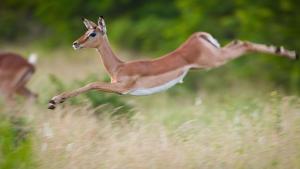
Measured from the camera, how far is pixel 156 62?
9328 millimetres

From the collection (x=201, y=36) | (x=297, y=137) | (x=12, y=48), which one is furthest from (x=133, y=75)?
(x=12, y=48)

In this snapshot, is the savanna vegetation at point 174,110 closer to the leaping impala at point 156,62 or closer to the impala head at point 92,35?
the leaping impala at point 156,62

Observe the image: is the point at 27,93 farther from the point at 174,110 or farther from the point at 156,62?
the point at 156,62

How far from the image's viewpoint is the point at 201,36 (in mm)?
9633

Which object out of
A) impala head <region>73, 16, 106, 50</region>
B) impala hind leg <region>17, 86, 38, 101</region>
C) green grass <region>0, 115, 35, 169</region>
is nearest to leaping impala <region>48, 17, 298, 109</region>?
impala head <region>73, 16, 106, 50</region>

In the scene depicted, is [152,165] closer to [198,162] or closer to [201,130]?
[198,162]

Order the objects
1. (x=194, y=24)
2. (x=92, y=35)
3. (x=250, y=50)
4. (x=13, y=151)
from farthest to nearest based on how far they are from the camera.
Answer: (x=194, y=24), (x=250, y=50), (x=92, y=35), (x=13, y=151)

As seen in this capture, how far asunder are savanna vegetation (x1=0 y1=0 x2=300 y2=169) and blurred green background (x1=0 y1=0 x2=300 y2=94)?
0.09ft

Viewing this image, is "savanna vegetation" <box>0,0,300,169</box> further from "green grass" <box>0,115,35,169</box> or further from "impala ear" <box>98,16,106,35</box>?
"impala ear" <box>98,16,106,35</box>

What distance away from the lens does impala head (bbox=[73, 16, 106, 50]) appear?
8.98 metres

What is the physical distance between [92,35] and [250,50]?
2058 millimetres

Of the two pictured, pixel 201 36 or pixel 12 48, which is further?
pixel 12 48

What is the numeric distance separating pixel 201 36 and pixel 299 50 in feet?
20.8

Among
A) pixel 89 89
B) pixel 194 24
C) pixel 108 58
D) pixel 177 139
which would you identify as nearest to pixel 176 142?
pixel 177 139
